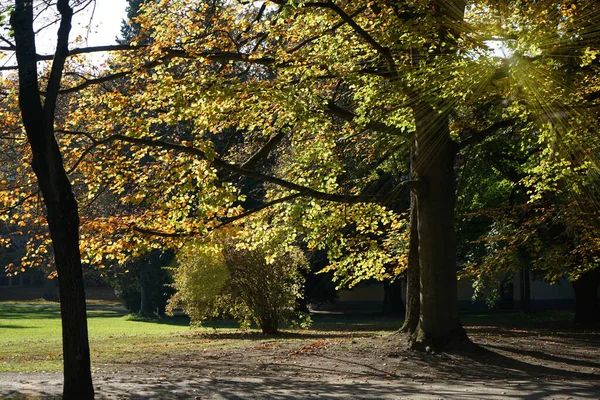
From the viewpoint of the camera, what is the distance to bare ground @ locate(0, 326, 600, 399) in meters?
10.6

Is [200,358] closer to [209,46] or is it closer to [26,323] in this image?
[209,46]

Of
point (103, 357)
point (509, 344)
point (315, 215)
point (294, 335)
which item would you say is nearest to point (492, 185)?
point (294, 335)

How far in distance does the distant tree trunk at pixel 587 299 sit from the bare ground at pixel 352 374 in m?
9.24

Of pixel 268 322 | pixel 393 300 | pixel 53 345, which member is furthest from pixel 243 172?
pixel 393 300

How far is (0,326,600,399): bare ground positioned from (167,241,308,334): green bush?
16.3 ft

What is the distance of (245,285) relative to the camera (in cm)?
2425

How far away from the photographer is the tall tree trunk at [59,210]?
30.1ft

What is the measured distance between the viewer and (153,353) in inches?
730

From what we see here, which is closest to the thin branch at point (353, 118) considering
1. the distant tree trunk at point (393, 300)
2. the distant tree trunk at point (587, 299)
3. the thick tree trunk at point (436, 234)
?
the thick tree trunk at point (436, 234)

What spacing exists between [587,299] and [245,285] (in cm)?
1326

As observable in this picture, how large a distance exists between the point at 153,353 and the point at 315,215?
20.4 ft

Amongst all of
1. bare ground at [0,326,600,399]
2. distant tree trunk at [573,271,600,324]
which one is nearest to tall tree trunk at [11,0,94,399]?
bare ground at [0,326,600,399]

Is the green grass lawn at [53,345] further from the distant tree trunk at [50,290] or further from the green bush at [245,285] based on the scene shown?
the distant tree trunk at [50,290]

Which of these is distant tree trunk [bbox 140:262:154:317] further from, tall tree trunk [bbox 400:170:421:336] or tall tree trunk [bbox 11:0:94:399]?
tall tree trunk [bbox 11:0:94:399]
